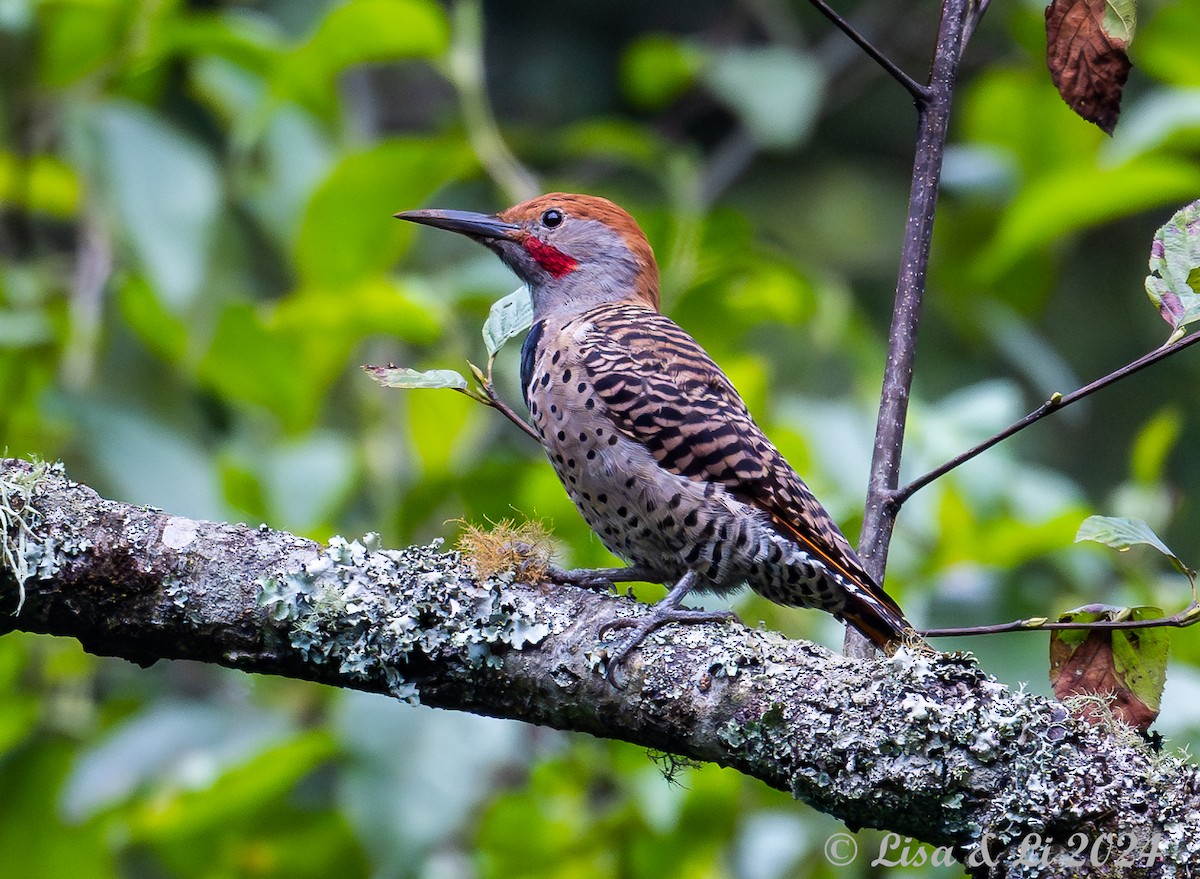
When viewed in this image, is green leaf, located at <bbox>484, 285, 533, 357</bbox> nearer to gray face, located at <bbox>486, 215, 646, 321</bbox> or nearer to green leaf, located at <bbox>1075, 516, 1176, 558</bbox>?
gray face, located at <bbox>486, 215, 646, 321</bbox>

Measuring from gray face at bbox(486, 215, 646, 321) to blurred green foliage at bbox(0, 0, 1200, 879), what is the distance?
0.39 metres

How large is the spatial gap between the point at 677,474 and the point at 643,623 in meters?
0.63

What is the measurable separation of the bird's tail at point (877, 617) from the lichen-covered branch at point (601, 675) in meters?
0.37

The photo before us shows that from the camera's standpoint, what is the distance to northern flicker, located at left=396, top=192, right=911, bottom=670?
8.48ft

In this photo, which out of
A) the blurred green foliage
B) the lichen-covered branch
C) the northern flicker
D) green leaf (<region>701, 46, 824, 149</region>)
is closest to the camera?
the lichen-covered branch

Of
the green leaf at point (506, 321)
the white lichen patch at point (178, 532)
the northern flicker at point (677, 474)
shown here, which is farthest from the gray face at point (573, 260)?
the white lichen patch at point (178, 532)

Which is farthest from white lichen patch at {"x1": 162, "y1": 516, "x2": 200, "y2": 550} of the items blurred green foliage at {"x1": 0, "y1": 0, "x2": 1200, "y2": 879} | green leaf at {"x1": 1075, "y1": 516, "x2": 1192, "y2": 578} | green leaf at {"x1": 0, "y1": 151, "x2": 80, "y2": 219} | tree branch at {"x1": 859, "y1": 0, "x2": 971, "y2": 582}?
green leaf at {"x1": 0, "y1": 151, "x2": 80, "y2": 219}

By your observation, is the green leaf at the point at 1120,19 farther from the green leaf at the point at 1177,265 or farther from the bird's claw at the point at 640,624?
the bird's claw at the point at 640,624

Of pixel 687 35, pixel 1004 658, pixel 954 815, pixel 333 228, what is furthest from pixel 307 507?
pixel 687 35

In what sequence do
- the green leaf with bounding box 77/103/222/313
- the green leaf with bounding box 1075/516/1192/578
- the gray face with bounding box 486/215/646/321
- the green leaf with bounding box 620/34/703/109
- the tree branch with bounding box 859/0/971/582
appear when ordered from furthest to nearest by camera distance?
the green leaf with bounding box 620/34/703/109, the green leaf with bounding box 77/103/222/313, the gray face with bounding box 486/215/646/321, the tree branch with bounding box 859/0/971/582, the green leaf with bounding box 1075/516/1192/578

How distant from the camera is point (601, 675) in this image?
199 centimetres

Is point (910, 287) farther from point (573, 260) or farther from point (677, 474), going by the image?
point (573, 260)

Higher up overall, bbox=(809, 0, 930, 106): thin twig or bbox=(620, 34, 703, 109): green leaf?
bbox=(620, 34, 703, 109): green leaf

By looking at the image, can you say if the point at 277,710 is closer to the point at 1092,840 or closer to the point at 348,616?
the point at 348,616
